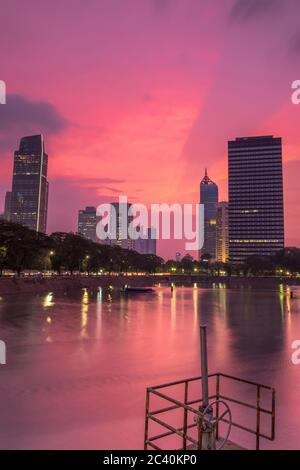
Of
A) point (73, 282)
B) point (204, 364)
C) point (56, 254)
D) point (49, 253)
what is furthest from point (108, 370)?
point (56, 254)

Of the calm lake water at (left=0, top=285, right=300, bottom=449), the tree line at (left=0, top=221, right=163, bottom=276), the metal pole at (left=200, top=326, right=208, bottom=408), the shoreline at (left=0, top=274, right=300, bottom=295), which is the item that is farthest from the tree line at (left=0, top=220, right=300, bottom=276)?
the metal pole at (left=200, top=326, right=208, bottom=408)

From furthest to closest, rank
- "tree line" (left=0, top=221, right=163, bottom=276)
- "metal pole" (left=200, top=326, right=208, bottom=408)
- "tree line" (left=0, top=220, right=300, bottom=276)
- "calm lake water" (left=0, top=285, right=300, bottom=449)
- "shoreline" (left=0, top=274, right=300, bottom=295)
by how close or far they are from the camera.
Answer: "tree line" (left=0, top=220, right=300, bottom=276)
"tree line" (left=0, top=221, right=163, bottom=276)
"shoreline" (left=0, top=274, right=300, bottom=295)
"calm lake water" (left=0, top=285, right=300, bottom=449)
"metal pole" (left=200, top=326, right=208, bottom=408)

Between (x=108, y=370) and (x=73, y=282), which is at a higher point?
(x=73, y=282)

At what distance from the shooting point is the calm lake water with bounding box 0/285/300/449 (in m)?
10.5

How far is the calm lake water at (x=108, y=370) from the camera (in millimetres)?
10461

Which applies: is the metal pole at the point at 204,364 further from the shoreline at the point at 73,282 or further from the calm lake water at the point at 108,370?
the shoreline at the point at 73,282

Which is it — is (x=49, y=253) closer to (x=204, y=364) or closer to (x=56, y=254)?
(x=56, y=254)

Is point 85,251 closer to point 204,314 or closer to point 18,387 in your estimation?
point 204,314

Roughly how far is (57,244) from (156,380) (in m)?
101

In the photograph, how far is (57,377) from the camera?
52.0ft

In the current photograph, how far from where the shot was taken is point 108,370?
17328 mm

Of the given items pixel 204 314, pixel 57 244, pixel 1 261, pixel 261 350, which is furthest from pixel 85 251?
pixel 261 350

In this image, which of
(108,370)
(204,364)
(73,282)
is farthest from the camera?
(73,282)

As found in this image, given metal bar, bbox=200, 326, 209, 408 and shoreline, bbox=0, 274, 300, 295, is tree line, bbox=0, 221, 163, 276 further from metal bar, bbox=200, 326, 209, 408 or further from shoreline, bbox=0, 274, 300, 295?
metal bar, bbox=200, 326, 209, 408
